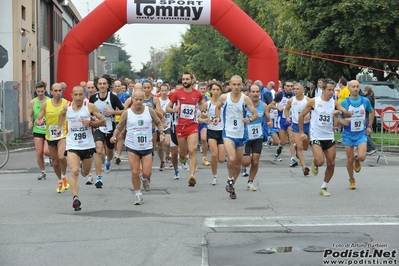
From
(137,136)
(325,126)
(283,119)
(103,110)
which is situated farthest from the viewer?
(283,119)

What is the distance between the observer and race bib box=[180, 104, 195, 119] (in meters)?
14.5

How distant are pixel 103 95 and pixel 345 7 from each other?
17475mm

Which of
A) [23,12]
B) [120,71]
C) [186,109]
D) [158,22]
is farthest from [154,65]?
[186,109]

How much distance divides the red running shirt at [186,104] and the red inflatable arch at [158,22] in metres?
7.70

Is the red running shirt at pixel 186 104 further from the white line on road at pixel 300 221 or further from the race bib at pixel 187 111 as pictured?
the white line on road at pixel 300 221

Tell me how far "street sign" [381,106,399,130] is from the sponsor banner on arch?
17.9 ft

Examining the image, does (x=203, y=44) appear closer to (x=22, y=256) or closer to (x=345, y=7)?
(x=345, y=7)

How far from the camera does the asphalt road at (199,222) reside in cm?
818

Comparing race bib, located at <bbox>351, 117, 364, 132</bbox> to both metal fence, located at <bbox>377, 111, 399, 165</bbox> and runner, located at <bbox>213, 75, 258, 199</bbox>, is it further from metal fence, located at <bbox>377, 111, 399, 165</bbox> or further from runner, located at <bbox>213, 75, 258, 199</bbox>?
metal fence, located at <bbox>377, 111, 399, 165</bbox>

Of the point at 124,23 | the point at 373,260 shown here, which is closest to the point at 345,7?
the point at 124,23

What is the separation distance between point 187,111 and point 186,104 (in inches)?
5.2

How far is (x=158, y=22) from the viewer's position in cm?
2234

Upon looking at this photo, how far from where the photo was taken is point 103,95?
573 inches

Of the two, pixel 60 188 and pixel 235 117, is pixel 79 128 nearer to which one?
pixel 60 188
